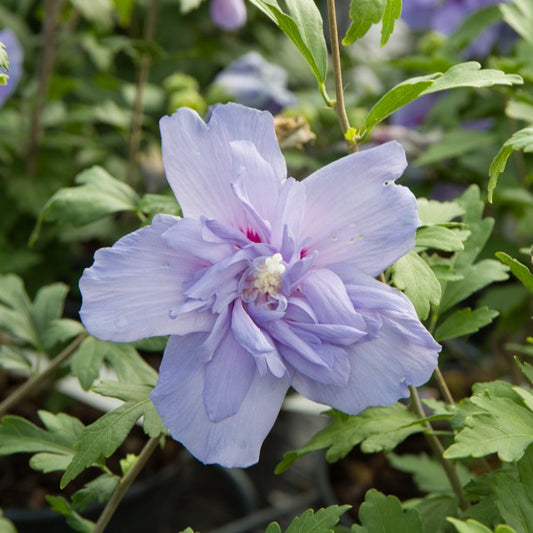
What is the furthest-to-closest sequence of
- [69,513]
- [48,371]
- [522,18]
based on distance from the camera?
[522,18], [48,371], [69,513]

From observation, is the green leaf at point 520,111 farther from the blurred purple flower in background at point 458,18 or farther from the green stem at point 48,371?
the green stem at point 48,371

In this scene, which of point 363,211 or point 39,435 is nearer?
point 363,211

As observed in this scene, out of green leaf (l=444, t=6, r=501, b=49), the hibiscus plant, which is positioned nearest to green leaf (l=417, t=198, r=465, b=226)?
the hibiscus plant

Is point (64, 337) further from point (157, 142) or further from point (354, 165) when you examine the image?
point (157, 142)

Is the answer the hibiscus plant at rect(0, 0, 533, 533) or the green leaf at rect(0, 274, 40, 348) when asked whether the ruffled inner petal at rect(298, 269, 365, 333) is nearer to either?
the hibiscus plant at rect(0, 0, 533, 533)

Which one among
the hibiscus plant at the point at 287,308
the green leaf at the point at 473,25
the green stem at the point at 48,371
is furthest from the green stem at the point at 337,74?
the green leaf at the point at 473,25

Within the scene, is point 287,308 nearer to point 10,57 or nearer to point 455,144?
point 455,144

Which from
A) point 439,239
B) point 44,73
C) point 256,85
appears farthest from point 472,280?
point 44,73

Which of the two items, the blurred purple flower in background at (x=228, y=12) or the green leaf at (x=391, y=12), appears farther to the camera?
the blurred purple flower in background at (x=228, y=12)
